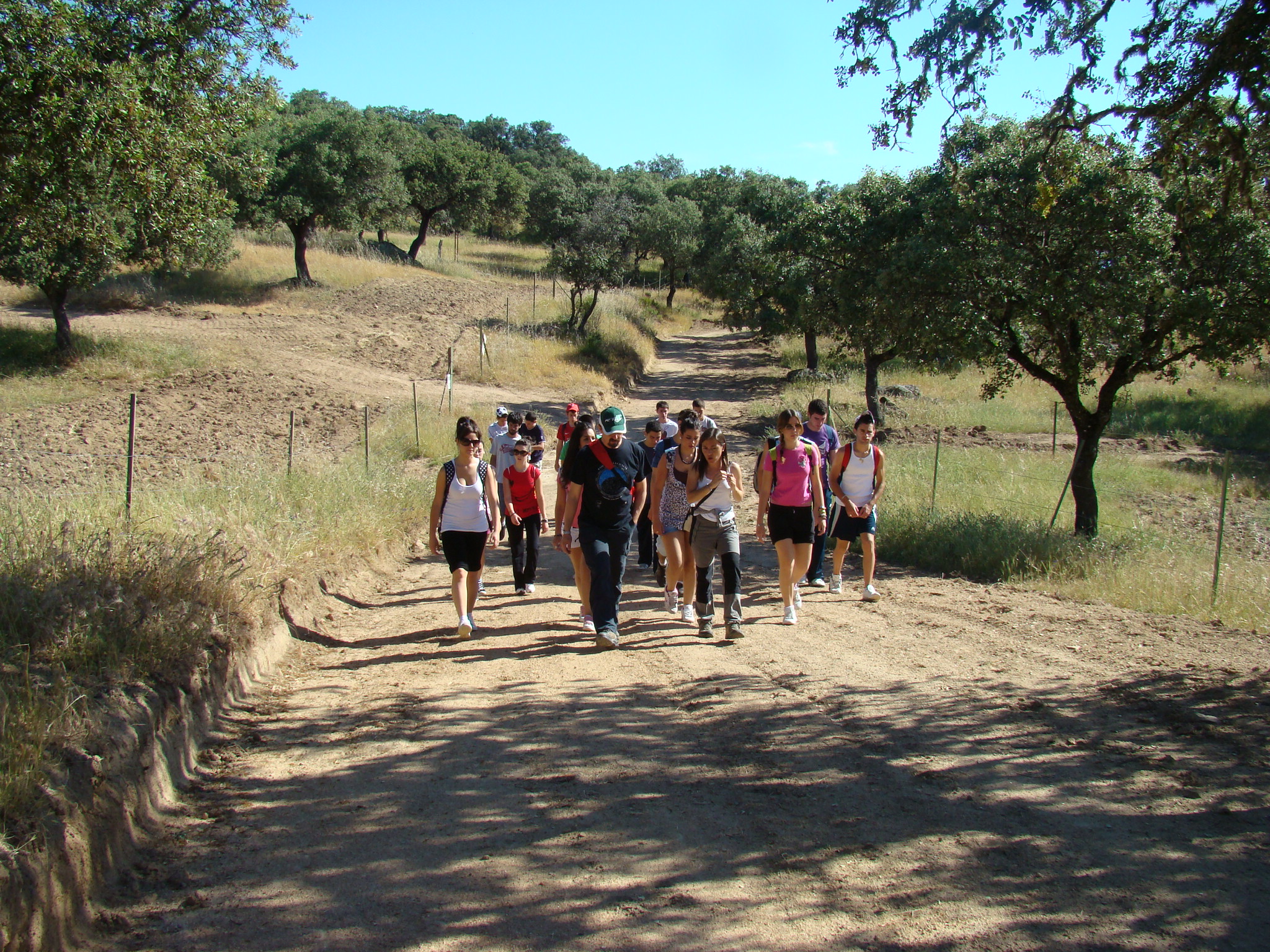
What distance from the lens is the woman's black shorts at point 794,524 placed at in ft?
25.2

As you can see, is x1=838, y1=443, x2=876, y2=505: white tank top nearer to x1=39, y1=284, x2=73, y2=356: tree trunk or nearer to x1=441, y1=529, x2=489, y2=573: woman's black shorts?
x1=441, y1=529, x2=489, y2=573: woman's black shorts

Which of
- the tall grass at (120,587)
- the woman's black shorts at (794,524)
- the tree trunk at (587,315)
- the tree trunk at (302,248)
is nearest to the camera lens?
the tall grass at (120,587)

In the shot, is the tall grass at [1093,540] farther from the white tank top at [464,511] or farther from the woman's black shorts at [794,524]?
the white tank top at [464,511]

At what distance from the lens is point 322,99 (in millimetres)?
106000

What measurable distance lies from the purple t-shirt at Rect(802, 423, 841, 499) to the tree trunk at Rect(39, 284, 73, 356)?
77.1 ft

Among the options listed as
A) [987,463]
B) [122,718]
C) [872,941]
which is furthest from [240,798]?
[987,463]

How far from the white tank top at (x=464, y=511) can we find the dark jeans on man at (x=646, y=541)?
99.1 inches

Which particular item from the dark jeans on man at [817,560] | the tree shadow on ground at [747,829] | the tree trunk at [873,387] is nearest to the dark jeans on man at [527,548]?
the dark jeans on man at [817,560]

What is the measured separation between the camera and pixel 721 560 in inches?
287

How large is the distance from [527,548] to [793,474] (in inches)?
119

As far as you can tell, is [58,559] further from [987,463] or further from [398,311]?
[398,311]

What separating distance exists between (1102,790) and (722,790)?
192 centimetres

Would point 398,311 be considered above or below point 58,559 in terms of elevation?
above

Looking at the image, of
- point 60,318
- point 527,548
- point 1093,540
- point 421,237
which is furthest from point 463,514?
point 421,237
